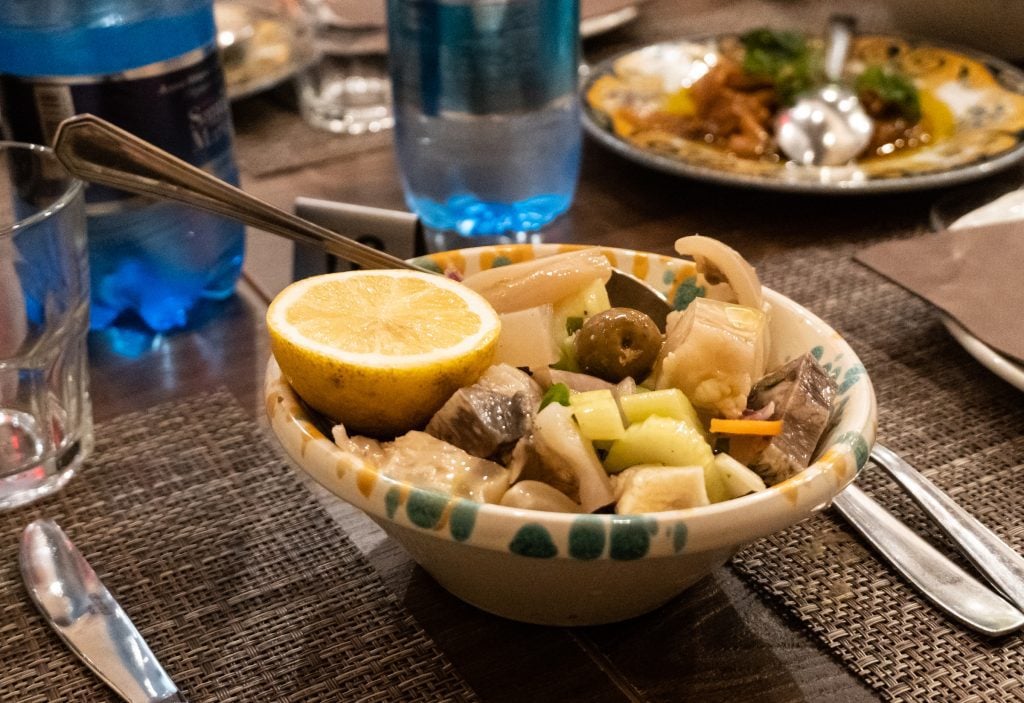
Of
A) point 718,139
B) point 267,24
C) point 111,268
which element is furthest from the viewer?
point 267,24

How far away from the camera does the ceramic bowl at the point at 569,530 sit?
506 millimetres

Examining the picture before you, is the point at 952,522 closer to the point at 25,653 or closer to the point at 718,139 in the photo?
the point at 25,653

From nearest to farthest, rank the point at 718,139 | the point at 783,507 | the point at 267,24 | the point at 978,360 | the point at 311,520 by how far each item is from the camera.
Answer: the point at 783,507, the point at 311,520, the point at 978,360, the point at 718,139, the point at 267,24

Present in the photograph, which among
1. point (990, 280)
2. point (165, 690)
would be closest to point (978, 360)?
point (990, 280)

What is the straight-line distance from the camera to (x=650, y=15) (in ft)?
6.30

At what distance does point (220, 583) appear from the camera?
68 centimetres

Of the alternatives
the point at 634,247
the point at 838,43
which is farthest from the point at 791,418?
the point at 838,43

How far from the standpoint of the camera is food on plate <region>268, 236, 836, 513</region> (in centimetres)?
58

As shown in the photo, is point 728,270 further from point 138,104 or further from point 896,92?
point 896,92

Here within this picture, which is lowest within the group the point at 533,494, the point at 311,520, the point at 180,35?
the point at 311,520

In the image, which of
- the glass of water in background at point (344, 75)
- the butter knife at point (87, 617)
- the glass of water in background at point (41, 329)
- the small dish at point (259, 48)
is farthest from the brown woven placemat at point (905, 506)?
the small dish at point (259, 48)

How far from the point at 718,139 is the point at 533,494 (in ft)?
2.86

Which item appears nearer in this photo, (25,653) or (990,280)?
(25,653)

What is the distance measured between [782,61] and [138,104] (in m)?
0.86
